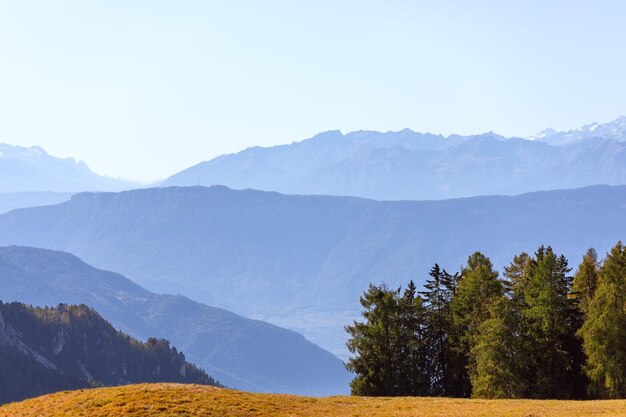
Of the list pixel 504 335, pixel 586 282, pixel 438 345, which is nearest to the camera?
pixel 504 335

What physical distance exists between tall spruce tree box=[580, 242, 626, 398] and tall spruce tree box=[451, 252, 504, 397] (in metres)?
10.7

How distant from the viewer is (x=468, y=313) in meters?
93.6

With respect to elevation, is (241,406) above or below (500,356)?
below

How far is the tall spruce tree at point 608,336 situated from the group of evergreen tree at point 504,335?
9 centimetres

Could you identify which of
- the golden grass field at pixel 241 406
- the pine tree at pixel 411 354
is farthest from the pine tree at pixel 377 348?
the golden grass field at pixel 241 406

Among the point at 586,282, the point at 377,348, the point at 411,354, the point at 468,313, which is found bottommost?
the point at 411,354

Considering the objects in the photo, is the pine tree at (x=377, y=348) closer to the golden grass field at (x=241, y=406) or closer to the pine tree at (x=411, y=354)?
the pine tree at (x=411, y=354)

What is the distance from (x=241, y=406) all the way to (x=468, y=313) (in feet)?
119

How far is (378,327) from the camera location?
306ft

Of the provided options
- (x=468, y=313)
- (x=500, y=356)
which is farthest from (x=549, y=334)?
(x=468, y=313)

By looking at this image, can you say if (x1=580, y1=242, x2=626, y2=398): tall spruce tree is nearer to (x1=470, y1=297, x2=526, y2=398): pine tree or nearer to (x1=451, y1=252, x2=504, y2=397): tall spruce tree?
(x1=470, y1=297, x2=526, y2=398): pine tree

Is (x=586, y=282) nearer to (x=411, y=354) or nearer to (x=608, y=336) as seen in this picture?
(x=608, y=336)

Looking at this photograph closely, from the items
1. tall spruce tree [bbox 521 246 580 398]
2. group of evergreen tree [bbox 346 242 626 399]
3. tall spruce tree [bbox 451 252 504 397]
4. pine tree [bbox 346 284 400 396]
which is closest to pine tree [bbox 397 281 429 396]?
group of evergreen tree [bbox 346 242 626 399]

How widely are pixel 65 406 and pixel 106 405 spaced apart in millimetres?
3351
